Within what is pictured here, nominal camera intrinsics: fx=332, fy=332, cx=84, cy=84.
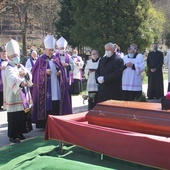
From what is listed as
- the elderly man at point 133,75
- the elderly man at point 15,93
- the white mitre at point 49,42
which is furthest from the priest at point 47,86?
the elderly man at point 133,75

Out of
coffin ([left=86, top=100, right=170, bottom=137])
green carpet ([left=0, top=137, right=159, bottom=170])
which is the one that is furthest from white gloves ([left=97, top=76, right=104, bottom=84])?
coffin ([left=86, top=100, right=170, bottom=137])

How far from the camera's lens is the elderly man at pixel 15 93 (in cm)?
625

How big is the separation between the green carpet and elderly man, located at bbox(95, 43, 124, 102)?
5.60 feet

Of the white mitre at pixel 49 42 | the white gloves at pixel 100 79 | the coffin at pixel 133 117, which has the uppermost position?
the white mitre at pixel 49 42

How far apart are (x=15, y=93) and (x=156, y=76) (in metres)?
6.80

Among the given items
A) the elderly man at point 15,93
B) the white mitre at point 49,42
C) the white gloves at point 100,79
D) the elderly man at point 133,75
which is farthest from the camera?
the elderly man at point 133,75

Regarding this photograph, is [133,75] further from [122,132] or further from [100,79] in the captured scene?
[122,132]

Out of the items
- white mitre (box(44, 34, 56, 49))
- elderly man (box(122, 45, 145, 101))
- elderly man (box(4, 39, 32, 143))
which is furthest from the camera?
elderly man (box(122, 45, 145, 101))

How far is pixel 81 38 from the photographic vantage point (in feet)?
56.5

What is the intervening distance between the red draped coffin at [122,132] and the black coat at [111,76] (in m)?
1.83

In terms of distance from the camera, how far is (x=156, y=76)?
11.9 metres

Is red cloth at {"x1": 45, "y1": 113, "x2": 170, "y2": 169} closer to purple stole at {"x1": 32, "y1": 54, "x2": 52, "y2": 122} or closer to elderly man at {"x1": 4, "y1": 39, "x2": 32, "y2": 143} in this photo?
elderly man at {"x1": 4, "y1": 39, "x2": 32, "y2": 143}

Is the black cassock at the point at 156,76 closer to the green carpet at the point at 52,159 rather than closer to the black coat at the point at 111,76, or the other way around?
the black coat at the point at 111,76

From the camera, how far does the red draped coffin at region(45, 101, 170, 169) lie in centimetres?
391
